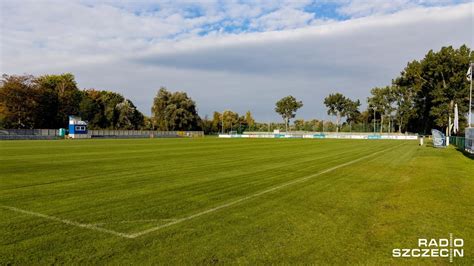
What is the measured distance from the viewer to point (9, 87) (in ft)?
212

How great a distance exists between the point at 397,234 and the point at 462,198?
169 inches

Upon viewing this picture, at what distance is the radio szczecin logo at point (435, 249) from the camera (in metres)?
4.86

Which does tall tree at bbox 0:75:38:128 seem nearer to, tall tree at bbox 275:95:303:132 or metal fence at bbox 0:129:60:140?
metal fence at bbox 0:129:60:140

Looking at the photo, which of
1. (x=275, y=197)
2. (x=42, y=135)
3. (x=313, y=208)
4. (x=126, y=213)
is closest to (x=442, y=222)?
(x=313, y=208)

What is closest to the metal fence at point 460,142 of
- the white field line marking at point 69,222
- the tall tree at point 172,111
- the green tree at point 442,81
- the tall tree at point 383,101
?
the green tree at point 442,81

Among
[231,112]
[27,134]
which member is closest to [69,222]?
[27,134]

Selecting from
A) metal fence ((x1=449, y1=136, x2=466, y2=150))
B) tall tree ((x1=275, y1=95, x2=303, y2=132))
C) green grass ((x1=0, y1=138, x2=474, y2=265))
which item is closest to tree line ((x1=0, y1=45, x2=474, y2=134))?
tall tree ((x1=275, y1=95, x2=303, y2=132))

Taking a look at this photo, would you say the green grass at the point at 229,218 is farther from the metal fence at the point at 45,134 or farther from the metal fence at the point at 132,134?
the metal fence at the point at 132,134

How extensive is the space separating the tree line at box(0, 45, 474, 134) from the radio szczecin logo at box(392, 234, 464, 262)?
62.2 metres

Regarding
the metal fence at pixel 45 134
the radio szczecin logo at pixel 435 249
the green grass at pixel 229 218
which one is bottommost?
the radio szczecin logo at pixel 435 249

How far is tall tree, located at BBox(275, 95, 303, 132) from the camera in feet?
406

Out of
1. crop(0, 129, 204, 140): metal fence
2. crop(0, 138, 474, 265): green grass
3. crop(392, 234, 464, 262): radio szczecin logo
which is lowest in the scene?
crop(392, 234, 464, 262): radio szczecin logo

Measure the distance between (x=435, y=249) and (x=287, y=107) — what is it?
121 metres

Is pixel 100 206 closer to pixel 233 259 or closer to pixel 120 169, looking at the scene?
pixel 233 259
